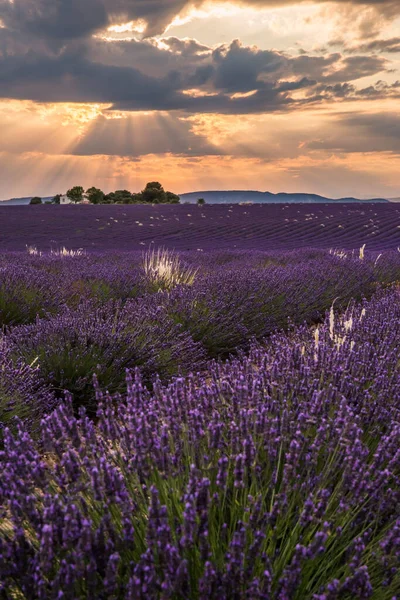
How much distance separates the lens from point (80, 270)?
24.1ft

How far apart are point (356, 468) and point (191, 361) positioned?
251 centimetres

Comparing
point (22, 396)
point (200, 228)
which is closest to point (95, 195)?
point (200, 228)

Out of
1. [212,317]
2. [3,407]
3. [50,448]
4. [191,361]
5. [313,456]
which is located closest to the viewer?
[50,448]

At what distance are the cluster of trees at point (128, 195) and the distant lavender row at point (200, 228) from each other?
15.1 meters

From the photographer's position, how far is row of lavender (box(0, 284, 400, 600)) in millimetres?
1169

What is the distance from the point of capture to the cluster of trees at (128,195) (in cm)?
3797

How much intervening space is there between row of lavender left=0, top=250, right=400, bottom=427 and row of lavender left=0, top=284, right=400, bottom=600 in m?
1.29

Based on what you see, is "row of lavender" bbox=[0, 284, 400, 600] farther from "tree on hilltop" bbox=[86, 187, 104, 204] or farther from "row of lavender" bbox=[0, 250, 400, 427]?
"tree on hilltop" bbox=[86, 187, 104, 204]

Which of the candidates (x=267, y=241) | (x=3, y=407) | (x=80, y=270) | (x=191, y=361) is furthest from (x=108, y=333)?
(x=267, y=241)

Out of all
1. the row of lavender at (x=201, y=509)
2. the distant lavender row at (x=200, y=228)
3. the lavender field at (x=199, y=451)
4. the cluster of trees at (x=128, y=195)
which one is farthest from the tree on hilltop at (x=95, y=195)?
the row of lavender at (x=201, y=509)

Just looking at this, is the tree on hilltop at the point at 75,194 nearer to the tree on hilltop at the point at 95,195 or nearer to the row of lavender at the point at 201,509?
Answer: the tree on hilltop at the point at 95,195

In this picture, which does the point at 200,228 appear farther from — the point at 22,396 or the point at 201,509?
the point at 201,509

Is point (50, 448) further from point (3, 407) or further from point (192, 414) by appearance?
point (3, 407)

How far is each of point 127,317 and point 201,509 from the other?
3193mm
